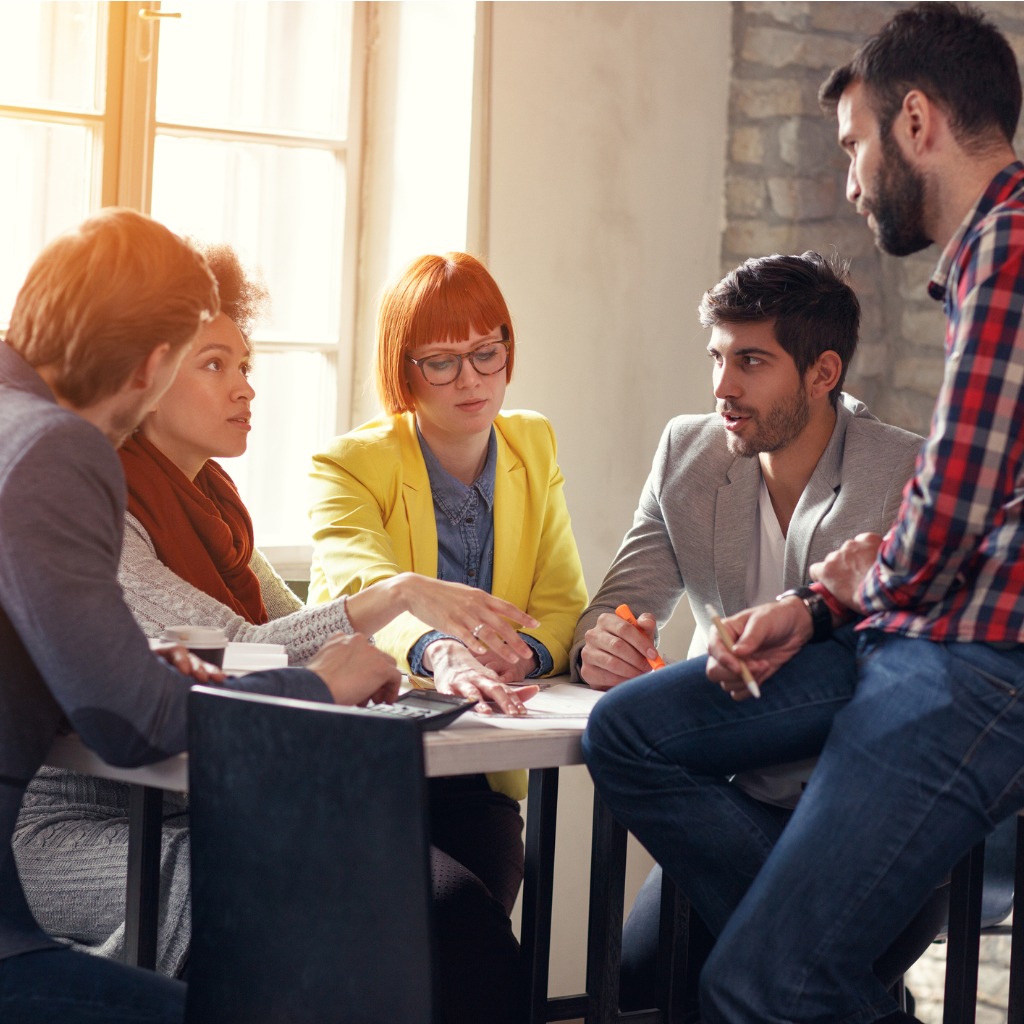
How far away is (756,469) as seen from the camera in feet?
8.38

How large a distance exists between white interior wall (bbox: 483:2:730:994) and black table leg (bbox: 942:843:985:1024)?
1.93 m

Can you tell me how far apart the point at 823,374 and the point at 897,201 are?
2.57 feet

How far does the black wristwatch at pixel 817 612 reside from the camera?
6.11 feet

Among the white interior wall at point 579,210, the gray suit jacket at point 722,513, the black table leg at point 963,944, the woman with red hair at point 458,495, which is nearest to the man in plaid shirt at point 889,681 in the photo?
the black table leg at point 963,944

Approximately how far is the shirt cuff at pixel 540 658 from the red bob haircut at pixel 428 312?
589mm

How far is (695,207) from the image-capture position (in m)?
3.92

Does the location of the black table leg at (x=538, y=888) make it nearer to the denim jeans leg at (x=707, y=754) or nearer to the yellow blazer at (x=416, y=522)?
the denim jeans leg at (x=707, y=754)

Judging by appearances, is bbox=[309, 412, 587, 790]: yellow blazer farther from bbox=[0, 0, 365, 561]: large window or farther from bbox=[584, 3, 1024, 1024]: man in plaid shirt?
bbox=[0, 0, 365, 561]: large window

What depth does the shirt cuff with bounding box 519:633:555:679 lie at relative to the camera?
243 centimetres

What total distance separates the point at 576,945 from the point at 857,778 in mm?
2440

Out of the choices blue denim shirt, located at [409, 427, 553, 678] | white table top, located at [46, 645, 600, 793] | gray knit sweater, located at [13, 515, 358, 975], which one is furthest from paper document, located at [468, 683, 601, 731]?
blue denim shirt, located at [409, 427, 553, 678]

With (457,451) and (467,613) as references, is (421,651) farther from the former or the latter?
(457,451)

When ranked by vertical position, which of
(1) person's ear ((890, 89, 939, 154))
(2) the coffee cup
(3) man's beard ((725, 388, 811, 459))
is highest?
(1) person's ear ((890, 89, 939, 154))

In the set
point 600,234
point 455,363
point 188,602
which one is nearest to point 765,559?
point 455,363
